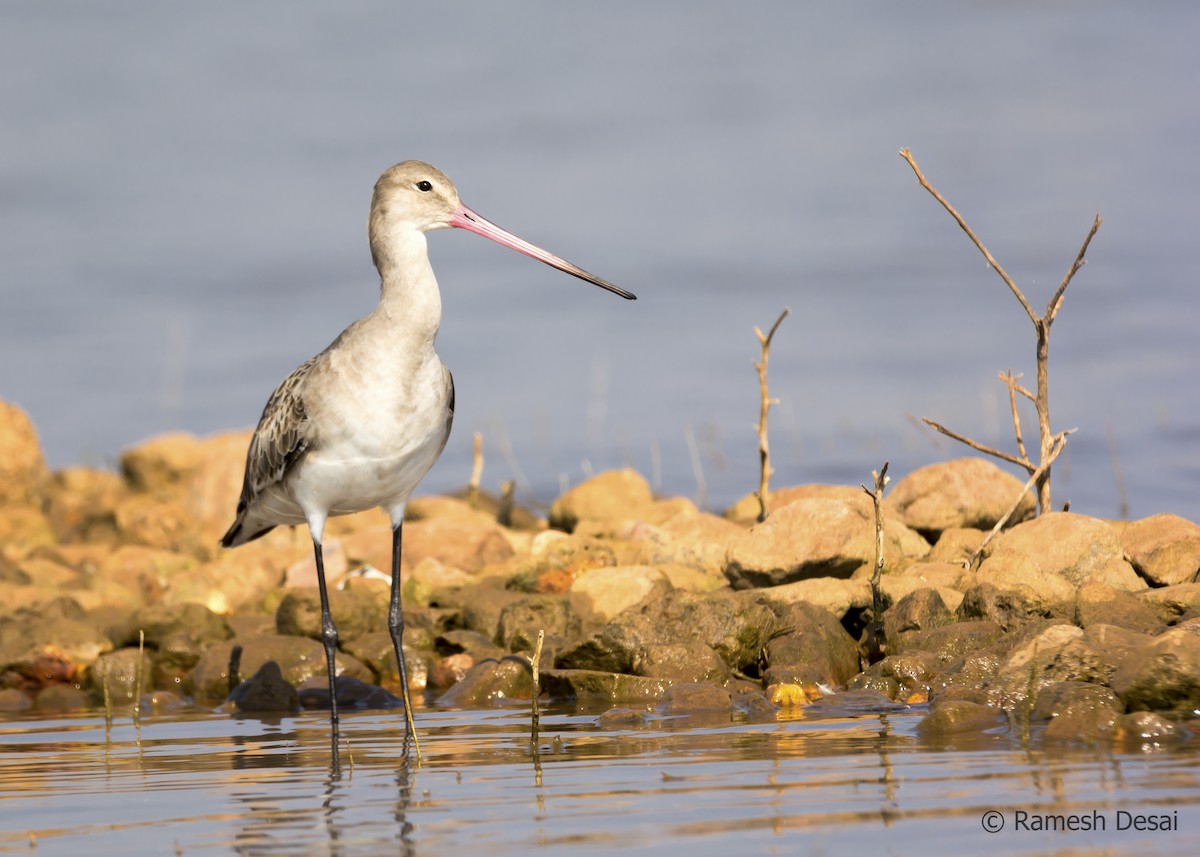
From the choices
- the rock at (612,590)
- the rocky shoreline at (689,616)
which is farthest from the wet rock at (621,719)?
the rock at (612,590)

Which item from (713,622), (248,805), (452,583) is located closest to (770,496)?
(452,583)

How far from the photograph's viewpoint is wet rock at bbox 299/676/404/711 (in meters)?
10.0

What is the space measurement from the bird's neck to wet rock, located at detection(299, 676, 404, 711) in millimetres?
2564

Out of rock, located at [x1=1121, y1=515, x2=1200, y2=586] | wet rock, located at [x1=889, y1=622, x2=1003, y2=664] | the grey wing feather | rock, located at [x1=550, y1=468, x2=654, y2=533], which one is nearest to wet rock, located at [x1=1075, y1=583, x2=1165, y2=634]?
wet rock, located at [x1=889, y1=622, x2=1003, y2=664]

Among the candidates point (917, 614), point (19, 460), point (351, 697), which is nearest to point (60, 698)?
point (351, 697)

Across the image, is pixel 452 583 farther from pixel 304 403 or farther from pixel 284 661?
pixel 304 403

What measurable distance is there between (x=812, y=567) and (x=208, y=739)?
3.88 m

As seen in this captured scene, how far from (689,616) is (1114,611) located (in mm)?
2316

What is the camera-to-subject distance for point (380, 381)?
28.0 feet

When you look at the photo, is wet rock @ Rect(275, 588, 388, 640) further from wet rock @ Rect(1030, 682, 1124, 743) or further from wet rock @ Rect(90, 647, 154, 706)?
wet rock @ Rect(1030, 682, 1124, 743)

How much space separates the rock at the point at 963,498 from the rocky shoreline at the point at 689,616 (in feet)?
0.05

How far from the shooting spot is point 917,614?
9.08 m

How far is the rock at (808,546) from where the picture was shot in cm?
1021

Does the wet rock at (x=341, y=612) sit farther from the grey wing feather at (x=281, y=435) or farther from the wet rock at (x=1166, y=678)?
the wet rock at (x=1166, y=678)
